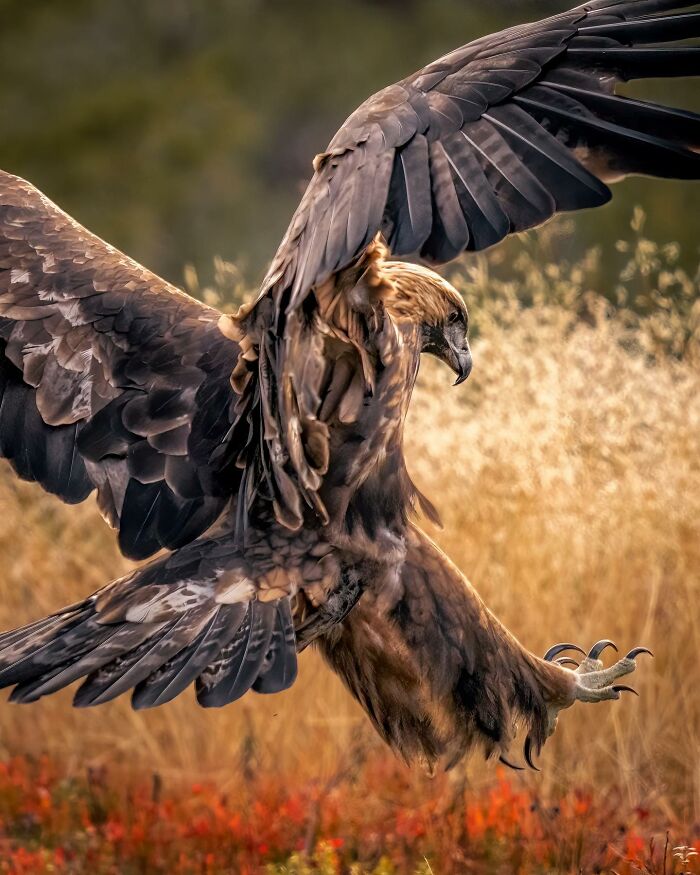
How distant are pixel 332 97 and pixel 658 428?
1044 centimetres

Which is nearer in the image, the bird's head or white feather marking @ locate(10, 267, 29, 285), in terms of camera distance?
the bird's head

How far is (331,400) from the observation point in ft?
11.3

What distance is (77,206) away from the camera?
1347cm

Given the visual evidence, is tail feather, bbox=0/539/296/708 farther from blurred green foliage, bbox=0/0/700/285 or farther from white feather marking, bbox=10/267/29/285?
blurred green foliage, bbox=0/0/700/285

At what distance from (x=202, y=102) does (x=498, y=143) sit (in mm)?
11348

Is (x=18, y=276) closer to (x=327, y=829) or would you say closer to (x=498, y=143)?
(x=498, y=143)

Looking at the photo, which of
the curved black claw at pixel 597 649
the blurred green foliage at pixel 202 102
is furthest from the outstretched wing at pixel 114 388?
the blurred green foliage at pixel 202 102

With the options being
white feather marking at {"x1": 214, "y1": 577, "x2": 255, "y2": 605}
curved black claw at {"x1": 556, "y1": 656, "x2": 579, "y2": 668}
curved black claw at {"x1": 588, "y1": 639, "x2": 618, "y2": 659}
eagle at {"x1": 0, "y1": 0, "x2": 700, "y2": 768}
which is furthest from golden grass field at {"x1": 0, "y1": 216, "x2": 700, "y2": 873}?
white feather marking at {"x1": 214, "y1": 577, "x2": 255, "y2": 605}

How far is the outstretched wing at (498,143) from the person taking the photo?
9.88 feet

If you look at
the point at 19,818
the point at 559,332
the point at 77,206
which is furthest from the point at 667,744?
the point at 77,206

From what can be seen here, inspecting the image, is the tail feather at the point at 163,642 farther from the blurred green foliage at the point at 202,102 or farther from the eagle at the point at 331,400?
the blurred green foliage at the point at 202,102

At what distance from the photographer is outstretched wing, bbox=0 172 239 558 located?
3.81 metres

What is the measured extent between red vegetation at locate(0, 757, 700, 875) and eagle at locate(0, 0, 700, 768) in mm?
376

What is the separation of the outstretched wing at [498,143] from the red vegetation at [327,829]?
1663 mm
